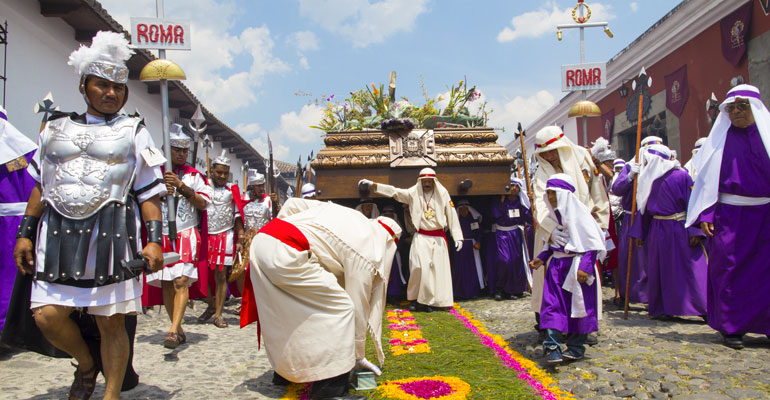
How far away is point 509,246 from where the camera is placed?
26.6ft

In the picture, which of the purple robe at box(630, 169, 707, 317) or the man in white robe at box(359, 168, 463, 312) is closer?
the purple robe at box(630, 169, 707, 317)

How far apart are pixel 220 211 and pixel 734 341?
5253mm

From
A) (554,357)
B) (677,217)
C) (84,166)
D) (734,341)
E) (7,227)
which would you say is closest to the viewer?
(84,166)

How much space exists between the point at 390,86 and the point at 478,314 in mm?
4349

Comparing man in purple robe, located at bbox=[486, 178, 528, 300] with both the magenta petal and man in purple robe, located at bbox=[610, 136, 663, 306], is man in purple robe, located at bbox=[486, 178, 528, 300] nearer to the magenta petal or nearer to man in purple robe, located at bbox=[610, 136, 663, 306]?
man in purple robe, located at bbox=[610, 136, 663, 306]

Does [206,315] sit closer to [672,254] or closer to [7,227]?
[7,227]

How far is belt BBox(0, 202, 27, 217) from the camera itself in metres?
4.60

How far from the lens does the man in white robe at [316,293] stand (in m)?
3.36

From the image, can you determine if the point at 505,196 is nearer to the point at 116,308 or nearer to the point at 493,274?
the point at 493,274

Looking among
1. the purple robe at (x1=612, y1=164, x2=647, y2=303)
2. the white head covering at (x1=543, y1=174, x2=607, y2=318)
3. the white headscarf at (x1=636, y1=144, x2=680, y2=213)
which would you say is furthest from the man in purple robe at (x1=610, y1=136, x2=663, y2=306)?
the white head covering at (x1=543, y1=174, x2=607, y2=318)

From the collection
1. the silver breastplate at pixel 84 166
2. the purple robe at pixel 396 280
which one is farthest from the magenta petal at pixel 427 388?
the purple robe at pixel 396 280

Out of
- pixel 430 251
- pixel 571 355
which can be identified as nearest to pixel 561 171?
pixel 571 355

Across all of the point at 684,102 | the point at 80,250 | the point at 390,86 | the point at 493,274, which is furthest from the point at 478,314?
the point at 684,102

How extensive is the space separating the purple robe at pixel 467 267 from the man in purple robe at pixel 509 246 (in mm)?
224
